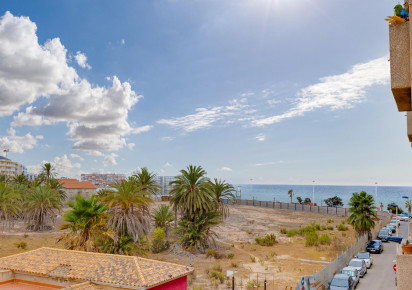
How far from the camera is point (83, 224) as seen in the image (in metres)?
23.8

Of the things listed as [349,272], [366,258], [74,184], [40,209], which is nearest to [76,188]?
[74,184]

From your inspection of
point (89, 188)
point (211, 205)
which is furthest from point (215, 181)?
point (89, 188)

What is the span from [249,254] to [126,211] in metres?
18.7

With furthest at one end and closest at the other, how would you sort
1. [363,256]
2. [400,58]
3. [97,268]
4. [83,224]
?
[363,256] → [83,224] → [97,268] → [400,58]

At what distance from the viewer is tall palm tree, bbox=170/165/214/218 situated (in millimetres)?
38969

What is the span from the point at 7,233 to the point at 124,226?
34091 millimetres

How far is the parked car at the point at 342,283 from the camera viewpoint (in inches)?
955

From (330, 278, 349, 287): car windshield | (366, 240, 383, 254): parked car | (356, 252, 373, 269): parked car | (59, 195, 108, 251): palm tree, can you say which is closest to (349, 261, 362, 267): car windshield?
(356, 252, 373, 269): parked car

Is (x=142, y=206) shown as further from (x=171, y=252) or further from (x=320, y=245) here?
(x=320, y=245)

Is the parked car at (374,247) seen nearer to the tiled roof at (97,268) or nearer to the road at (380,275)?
the road at (380,275)

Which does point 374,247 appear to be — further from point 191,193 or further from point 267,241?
point 191,193

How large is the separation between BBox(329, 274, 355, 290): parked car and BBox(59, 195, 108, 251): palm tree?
18.3 metres

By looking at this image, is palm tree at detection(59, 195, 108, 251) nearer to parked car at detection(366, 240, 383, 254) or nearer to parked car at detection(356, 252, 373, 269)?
parked car at detection(356, 252, 373, 269)

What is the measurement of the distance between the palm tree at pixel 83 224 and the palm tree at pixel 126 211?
11.3 feet
